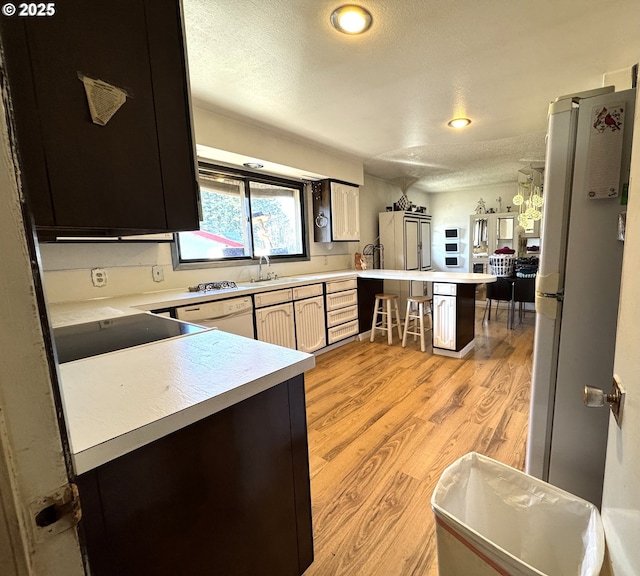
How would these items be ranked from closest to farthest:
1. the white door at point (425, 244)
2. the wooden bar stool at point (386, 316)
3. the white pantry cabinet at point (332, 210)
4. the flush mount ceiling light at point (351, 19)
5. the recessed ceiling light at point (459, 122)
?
the flush mount ceiling light at point (351, 19) → the recessed ceiling light at point (459, 122) → the wooden bar stool at point (386, 316) → the white pantry cabinet at point (332, 210) → the white door at point (425, 244)

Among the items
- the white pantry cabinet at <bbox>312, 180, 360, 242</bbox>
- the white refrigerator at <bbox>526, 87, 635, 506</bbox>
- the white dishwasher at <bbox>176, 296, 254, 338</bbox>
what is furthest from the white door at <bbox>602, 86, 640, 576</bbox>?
Result: the white pantry cabinet at <bbox>312, 180, 360, 242</bbox>

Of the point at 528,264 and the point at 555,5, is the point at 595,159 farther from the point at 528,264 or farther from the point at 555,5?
the point at 528,264

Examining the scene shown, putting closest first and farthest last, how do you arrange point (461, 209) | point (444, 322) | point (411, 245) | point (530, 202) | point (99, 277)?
point (99, 277) < point (444, 322) < point (530, 202) < point (411, 245) < point (461, 209)

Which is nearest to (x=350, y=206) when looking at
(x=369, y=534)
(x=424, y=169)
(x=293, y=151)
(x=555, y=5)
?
(x=293, y=151)

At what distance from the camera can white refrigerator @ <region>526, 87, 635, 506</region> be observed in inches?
41.9

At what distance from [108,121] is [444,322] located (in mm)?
3171

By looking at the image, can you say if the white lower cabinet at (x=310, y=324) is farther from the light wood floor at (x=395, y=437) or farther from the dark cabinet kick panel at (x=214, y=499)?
the dark cabinet kick panel at (x=214, y=499)

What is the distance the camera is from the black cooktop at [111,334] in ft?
3.55

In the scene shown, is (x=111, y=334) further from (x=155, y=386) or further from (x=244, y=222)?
(x=244, y=222)

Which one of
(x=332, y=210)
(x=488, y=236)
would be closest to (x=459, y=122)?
(x=332, y=210)

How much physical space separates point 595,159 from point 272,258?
2.95 metres

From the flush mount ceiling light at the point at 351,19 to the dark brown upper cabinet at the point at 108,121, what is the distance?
924mm

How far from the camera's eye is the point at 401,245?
193 inches

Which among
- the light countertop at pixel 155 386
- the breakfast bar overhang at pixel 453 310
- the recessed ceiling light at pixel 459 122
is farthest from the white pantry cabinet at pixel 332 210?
the light countertop at pixel 155 386
